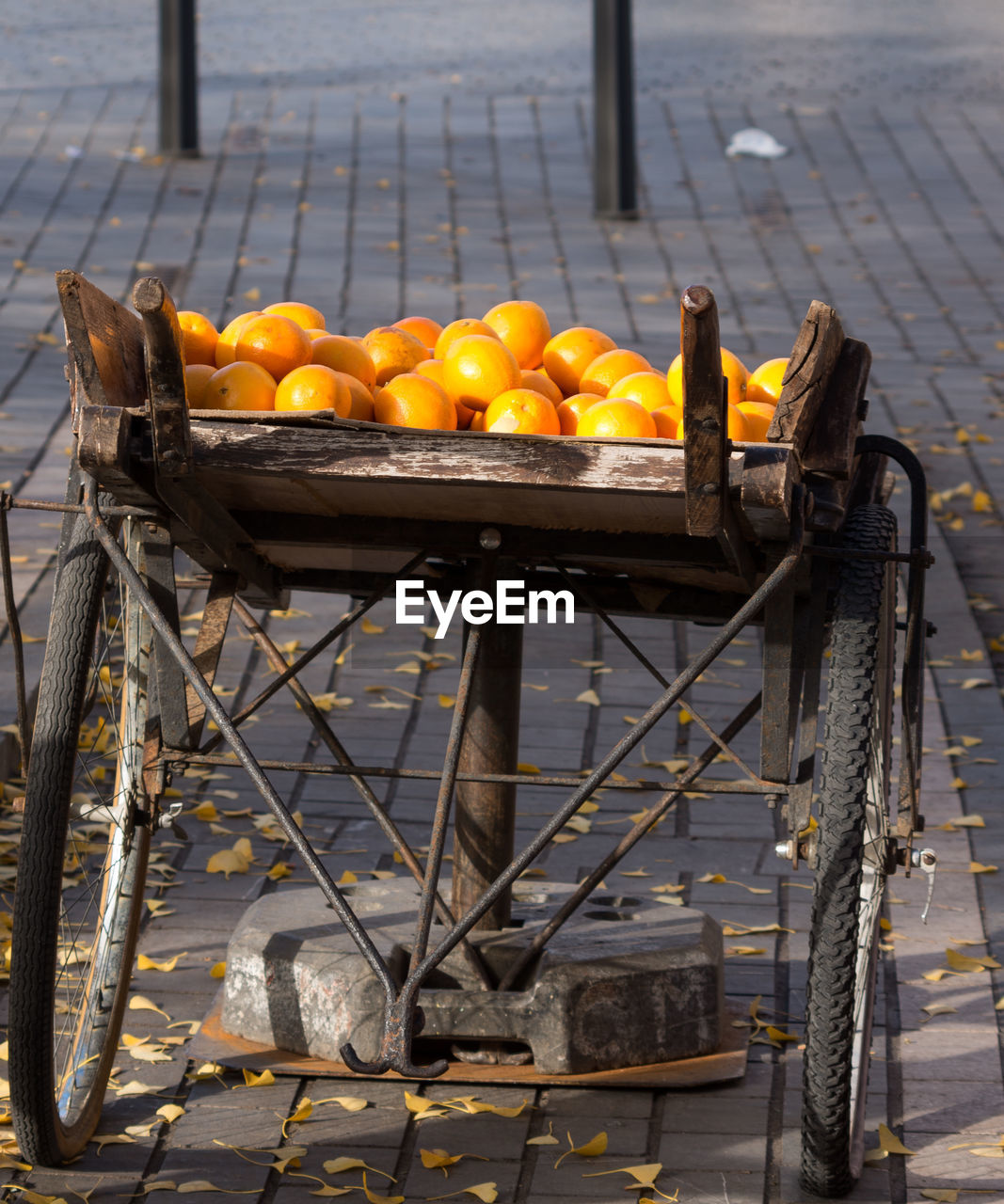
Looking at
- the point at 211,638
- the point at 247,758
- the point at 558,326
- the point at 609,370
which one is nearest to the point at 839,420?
the point at 609,370

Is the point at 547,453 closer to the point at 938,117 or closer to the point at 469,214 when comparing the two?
the point at 469,214

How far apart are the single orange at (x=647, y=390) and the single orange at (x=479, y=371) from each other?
0.57ft

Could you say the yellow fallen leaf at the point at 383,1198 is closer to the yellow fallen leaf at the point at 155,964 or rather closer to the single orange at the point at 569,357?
the yellow fallen leaf at the point at 155,964

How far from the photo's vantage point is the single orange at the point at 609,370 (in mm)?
2801

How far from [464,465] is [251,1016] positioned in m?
1.34

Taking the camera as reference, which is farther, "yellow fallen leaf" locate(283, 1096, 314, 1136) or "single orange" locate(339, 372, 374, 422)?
"yellow fallen leaf" locate(283, 1096, 314, 1136)

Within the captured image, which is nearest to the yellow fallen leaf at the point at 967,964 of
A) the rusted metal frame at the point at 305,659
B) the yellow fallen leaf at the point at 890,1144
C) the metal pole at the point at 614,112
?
the yellow fallen leaf at the point at 890,1144

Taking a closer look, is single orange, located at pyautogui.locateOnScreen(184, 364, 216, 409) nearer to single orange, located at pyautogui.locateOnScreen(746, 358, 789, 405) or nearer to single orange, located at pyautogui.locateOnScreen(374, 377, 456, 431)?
single orange, located at pyautogui.locateOnScreen(374, 377, 456, 431)

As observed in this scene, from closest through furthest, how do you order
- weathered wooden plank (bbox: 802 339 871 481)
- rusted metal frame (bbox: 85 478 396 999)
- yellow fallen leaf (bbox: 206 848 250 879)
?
rusted metal frame (bbox: 85 478 396 999) < weathered wooden plank (bbox: 802 339 871 481) < yellow fallen leaf (bbox: 206 848 250 879)

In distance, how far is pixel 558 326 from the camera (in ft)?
26.3

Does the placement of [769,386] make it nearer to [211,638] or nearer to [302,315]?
[302,315]

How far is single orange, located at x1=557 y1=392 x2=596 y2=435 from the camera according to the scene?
104 inches

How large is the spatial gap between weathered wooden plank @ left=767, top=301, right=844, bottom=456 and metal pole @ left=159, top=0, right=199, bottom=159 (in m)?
8.66
